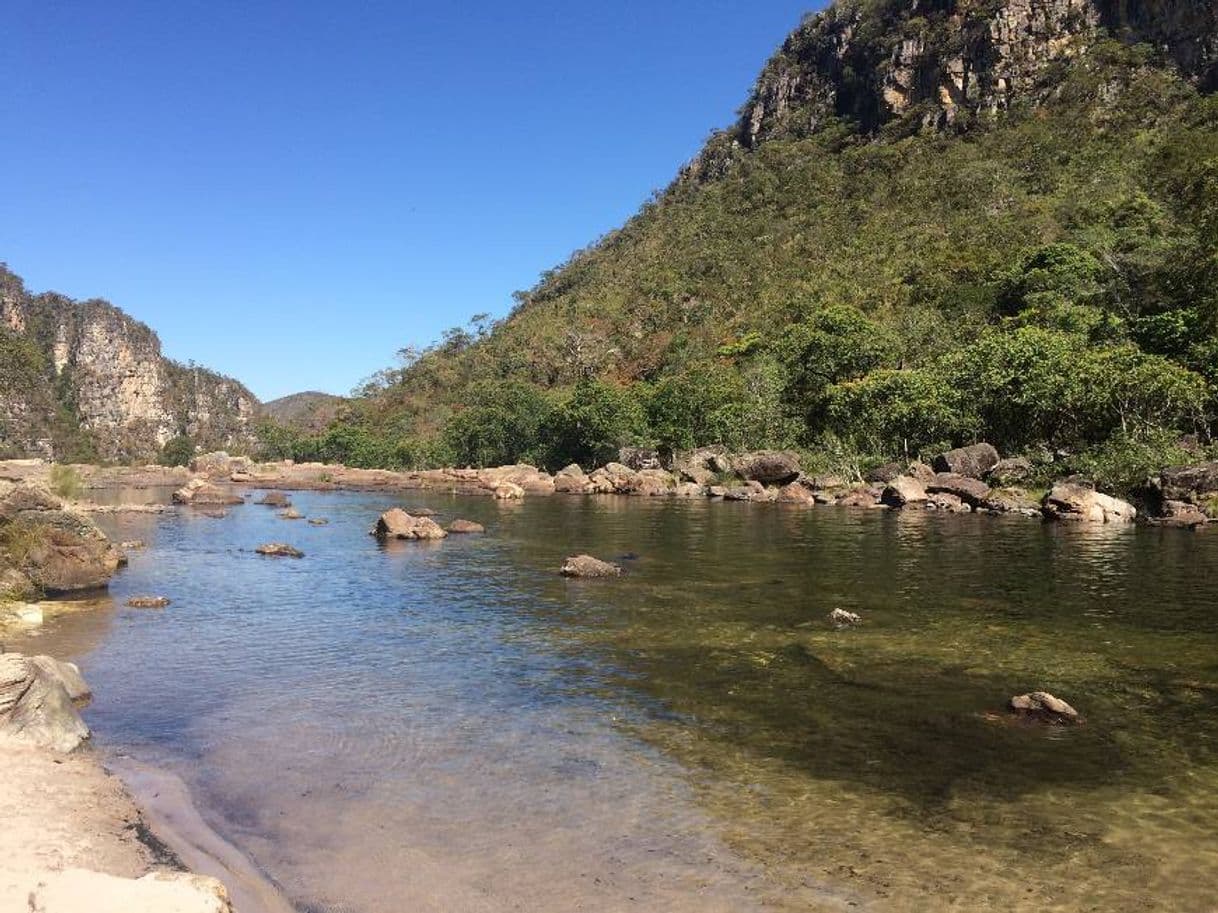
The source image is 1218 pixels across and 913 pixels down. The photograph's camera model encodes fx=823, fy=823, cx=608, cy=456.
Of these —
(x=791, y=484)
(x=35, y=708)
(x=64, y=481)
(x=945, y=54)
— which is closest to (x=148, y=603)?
(x=35, y=708)

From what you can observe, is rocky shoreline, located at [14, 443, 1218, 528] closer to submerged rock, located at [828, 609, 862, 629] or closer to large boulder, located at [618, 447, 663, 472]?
large boulder, located at [618, 447, 663, 472]

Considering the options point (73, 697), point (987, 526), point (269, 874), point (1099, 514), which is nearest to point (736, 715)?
point (269, 874)

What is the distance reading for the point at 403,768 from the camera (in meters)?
11.0

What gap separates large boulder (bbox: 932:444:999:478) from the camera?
58.4 meters

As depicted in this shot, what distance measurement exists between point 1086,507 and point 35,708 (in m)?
48.5

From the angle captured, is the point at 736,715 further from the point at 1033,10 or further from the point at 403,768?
the point at 1033,10

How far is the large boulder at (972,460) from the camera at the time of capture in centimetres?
5841

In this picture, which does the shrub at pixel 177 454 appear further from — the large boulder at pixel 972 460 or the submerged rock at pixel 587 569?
the submerged rock at pixel 587 569

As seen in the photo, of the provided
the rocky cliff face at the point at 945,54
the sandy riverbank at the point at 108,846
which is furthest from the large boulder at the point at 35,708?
the rocky cliff face at the point at 945,54

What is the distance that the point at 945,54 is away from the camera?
Result: 13812 centimetres

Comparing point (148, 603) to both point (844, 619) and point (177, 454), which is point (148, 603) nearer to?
point (844, 619)

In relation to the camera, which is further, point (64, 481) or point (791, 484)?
point (791, 484)

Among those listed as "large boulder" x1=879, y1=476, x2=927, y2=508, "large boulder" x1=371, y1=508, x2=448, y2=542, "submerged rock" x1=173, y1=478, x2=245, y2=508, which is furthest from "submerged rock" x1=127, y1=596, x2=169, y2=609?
"large boulder" x1=879, y1=476, x2=927, y2=508

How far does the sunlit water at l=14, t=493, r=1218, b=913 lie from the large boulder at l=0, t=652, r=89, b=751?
0.77 meters
